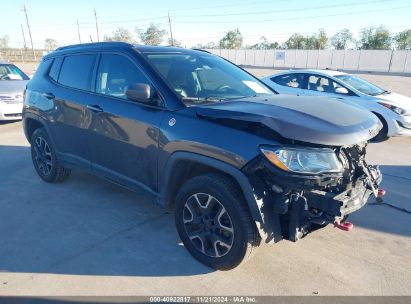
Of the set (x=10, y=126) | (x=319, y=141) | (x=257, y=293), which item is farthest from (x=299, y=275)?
(x=10, y=126)

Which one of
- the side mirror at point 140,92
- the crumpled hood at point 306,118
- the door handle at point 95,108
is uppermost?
the side mirror at point 140,92

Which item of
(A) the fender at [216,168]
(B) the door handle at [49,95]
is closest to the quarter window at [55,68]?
(B) the door handle at [49,95]

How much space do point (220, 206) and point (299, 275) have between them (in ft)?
3.06

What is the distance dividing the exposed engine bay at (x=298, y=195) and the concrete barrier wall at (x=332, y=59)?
36.8 m

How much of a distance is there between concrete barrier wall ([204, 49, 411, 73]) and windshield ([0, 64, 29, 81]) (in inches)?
1148

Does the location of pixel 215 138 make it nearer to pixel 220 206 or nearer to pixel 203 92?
pixel 220 206

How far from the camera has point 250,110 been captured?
2869mm

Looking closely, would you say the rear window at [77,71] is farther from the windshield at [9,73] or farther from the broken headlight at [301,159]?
the windshield at [9,73]

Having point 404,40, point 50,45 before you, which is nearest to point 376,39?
point 404,40

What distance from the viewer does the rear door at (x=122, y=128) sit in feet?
11.1

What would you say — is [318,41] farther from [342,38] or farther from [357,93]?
[357,93]

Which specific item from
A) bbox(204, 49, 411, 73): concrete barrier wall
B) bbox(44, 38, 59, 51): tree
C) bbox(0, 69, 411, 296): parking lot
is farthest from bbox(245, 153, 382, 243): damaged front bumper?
bbox(44, 38, 59, 51): tree

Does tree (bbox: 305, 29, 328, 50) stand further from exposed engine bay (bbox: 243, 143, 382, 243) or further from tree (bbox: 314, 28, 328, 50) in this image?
exposed engine bay (bbox: 243, 143, 382, 243)

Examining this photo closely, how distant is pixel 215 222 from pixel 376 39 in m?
85.0
